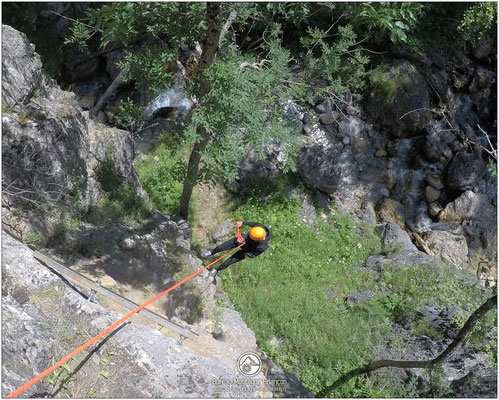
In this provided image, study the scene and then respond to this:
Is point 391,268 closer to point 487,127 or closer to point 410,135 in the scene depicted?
point 410,135

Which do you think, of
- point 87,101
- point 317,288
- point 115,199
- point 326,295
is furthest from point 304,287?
point 87,101

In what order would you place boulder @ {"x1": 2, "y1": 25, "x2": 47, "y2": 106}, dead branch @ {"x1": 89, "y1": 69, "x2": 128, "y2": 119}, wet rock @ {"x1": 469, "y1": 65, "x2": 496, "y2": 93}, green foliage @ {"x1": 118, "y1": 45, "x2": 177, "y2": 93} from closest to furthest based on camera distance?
green foliage @ {"x1": 118, "y1": 45, "x2": 177, "y2": 93} → boulder @ {"x1": 2, "y1": 25, "x2": 47, "y2": 106} → dead branch @ {"x1": 89, "y1": 69, "x2": 128, "y2": 119} → wet rock @ {"x1": 469, "y1": 65, "x2": 496, "y2": 93}

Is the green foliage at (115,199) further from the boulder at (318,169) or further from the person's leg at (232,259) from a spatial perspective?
the boulder at (318,169)

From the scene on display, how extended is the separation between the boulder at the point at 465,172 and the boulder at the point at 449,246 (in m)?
1.55

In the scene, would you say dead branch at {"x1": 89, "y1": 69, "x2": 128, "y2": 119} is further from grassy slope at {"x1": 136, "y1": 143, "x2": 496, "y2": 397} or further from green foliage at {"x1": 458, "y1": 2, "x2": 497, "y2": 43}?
green foliage at {"x1": 458, "y1": 2, "x2": 497, "y2": 43}

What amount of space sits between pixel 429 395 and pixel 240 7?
7.86m

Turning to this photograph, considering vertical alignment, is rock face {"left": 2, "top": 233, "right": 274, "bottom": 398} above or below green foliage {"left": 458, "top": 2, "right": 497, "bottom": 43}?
below

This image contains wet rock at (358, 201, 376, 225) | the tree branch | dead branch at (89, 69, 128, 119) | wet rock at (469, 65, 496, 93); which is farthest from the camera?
wet rock at (469, 65, 496, 93)

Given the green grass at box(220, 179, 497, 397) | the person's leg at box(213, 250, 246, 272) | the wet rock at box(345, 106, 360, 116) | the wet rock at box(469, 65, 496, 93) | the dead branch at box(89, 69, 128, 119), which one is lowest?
the green grass at box(220, 179, 497, 397)

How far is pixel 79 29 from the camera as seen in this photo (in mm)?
7758

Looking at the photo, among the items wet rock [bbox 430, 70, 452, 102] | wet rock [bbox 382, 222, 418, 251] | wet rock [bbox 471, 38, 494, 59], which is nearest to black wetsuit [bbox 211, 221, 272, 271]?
wet rock [bbox 382, 222, 418, 251]

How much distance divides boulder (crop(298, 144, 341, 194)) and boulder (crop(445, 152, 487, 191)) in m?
3.47

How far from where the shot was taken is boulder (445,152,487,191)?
1375 cm

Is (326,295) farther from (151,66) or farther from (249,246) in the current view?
(151,66)
